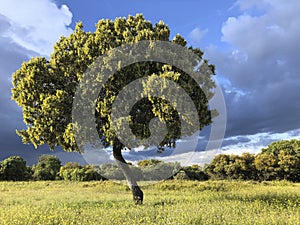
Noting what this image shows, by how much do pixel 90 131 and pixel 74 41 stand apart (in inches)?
247

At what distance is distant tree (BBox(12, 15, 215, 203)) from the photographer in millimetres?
17656

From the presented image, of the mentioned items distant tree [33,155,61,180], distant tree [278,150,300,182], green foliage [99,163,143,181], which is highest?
distant tree [33,155,61,180]

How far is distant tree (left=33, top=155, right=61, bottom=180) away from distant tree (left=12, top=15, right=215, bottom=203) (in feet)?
141

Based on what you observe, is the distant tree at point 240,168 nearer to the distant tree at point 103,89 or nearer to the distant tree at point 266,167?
the distant tree at point 266,167

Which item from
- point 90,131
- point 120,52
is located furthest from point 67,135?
point 120,52

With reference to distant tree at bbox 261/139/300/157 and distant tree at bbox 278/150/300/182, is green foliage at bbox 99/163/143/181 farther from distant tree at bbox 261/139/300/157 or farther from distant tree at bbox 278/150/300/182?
distant tree at bbox 261/139/300/157

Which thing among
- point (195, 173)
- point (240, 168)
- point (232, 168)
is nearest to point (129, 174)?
point (195, 173)

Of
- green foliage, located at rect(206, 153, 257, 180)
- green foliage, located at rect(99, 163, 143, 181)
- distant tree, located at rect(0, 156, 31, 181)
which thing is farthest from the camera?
distant tree, located at rect(0, 156, 31, 181)

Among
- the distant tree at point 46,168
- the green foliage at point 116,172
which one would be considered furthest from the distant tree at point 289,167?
the distant tree at point 46,168

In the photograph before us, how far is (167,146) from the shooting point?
19.1m

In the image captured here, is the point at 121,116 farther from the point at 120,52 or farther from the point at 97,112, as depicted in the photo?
→ the point at 120,52

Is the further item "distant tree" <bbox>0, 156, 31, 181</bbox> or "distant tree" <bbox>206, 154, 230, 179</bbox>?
"distant tree" <bbox>0, 156, 31, 181</bbox>

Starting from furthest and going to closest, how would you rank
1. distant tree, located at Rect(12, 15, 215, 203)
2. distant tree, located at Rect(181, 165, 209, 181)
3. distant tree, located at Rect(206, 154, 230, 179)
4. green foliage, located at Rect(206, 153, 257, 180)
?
1. distant tree, located at Rect(206, 154, 230, 179)
2. green foliage, located at Rect(206, 153, 257, 180)
3. distant tree, located at Rect(181, 165, 209, 181)
4. distant tree, located at Rect(12, 15, 215, 203)

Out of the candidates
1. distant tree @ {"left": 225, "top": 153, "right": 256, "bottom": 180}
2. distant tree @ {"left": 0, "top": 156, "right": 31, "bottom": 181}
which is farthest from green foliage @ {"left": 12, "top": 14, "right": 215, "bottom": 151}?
distant tree @ {"left": 0, "top": 156, "right": 31, "bottom": 181}
